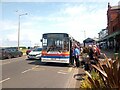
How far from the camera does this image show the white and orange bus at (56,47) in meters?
23.5

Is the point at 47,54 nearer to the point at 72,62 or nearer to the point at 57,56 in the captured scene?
the point at 57,56

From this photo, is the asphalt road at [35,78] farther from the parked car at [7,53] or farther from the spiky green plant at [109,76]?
the parked car at [7,53]

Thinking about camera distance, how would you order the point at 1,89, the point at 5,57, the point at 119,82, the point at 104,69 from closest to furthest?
1. the point at 119,82
2. the point at 104,69
3. the point at 1,89
4. the point at 5,57

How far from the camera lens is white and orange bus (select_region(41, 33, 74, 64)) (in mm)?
23484

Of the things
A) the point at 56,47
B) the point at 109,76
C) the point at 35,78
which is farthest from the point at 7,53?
the point at 109,76

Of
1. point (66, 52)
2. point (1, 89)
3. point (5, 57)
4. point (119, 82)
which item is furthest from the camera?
point (5, 57)

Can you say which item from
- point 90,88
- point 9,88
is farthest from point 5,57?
point 90,88

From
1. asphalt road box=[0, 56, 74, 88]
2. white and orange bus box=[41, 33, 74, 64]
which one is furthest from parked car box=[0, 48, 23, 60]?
asphalt road box=[0, 56, 74, 88]

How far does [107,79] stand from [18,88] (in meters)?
5.01

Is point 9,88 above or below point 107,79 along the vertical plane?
below

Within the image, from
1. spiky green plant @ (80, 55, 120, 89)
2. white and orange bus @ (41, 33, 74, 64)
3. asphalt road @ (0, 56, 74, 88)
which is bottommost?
asphalt road @ (0, 56, 74, 88)

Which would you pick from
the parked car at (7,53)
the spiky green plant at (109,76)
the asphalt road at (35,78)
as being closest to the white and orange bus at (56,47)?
the asphalt road at (35,78)

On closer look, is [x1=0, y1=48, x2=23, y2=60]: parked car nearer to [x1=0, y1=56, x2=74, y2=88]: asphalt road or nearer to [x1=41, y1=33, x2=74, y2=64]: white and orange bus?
[x1=41, y1=33, x2=74, y2=64]: white and orange bus

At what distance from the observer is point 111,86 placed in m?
7.75
